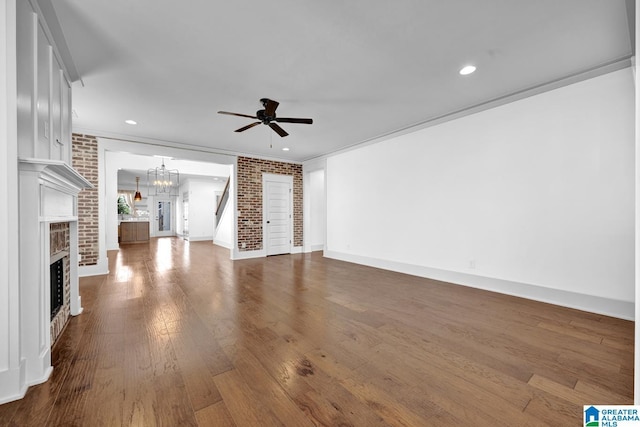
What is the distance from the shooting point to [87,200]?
4488 millimetres

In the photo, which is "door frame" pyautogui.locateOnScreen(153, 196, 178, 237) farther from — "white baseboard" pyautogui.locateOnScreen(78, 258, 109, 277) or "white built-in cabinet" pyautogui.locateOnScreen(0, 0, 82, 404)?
"white built-in cabinet" pyautogui.locateOnScreen(0, 0, 82, 404)

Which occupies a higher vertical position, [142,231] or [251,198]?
[251,198]

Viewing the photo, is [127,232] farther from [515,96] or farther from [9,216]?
[515,96]

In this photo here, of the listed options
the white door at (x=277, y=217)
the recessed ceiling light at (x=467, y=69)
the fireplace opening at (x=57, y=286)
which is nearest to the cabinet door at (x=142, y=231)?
the white door at (x=277, y=217)

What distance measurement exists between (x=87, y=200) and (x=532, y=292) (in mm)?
7045

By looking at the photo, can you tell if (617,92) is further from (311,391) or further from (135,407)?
(135,407)

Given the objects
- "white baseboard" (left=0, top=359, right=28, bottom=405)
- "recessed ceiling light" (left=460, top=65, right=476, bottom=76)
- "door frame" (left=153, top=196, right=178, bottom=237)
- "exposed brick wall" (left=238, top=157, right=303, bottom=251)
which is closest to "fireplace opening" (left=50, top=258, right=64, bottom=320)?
"white baseboard" (left=0, top=359, right=28, bottom=405)

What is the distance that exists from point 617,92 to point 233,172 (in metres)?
6.17

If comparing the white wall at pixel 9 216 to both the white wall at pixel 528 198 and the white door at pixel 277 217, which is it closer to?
the white wall at pixel 528 198

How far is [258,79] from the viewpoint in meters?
2.84

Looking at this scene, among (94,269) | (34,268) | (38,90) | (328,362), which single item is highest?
(38,90)

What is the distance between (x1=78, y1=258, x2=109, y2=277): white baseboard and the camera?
438 centimetres

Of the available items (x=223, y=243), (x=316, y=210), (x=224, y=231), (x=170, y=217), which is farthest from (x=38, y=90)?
(x=170, y=217)

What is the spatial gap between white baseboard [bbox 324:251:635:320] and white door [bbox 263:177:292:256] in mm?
3134
